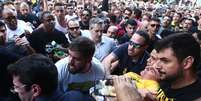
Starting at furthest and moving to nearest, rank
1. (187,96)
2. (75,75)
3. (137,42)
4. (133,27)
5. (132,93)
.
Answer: (133,27), (137,42), (75,75), (187,96), (132,93)

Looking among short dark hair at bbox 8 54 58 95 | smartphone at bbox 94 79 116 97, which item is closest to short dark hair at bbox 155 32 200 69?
smartphone at bbox 94 79 116 97

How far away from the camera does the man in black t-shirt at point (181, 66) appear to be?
2473 mm

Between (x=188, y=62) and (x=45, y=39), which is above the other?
(x=188, y=62)

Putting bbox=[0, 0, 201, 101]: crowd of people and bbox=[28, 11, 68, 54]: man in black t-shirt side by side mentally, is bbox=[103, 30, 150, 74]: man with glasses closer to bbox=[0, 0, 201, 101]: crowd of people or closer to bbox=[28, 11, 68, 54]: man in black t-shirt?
bbox=[0, 0, 201, 101]: crowd of people

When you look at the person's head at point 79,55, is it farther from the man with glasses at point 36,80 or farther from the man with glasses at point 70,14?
the man with glasses at point 70,14

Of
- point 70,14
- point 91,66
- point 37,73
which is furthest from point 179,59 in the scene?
point 70,14

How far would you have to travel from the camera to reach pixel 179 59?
2.48 metres

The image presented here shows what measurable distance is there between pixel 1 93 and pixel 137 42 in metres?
1.80

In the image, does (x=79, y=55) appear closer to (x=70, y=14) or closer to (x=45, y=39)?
(x=45, y=39)

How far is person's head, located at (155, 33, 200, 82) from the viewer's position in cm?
247

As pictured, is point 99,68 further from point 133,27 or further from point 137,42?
point 133,27

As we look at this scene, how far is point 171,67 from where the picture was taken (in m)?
2.47

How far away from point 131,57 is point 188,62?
233cm

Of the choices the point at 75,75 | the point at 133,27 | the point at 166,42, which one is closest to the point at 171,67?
the point at 166,42
